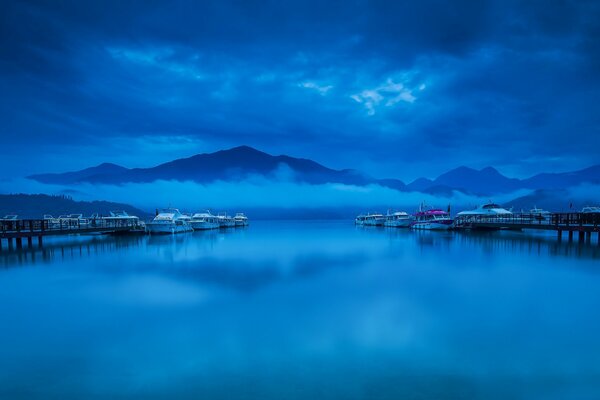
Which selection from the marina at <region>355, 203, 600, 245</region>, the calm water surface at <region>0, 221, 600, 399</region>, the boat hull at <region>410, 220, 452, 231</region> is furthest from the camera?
the boat hull at <region>410, 220, 452, 231</region>

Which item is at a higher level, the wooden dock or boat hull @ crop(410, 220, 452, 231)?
the wooden dock

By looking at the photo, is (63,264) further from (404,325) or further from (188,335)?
(404,325)

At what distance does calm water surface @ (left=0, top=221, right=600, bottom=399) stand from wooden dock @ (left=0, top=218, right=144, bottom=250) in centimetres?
1746

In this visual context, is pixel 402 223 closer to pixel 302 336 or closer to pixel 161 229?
pixel 161 229

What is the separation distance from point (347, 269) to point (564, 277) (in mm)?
11522

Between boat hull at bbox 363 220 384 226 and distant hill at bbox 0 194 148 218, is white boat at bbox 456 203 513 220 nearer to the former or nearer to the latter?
boat hull at bbox 363 220 384 226

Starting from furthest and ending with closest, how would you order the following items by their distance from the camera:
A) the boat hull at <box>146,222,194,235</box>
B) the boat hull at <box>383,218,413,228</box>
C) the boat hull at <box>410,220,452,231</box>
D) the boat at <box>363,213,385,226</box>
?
the boat at <box>363,213,385,226</box>, the boat hull at <box>383,218,413,228</box>, the boat hull at <box>410,220,452,231</box>, the boat hull at <box>146,222,194,235</box>

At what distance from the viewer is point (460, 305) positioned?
12.5 metres

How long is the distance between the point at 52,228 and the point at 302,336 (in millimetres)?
43993

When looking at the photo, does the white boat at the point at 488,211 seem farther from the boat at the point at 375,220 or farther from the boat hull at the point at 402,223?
the boat at the point at 375,220

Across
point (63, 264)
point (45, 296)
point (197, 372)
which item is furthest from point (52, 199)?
point (197, 372)

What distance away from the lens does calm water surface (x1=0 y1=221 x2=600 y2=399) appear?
6695 millimetres

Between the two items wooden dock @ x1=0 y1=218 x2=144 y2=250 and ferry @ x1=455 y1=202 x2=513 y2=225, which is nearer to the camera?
wooden dock @ x1=0 y1=218 x2=144 y2=250

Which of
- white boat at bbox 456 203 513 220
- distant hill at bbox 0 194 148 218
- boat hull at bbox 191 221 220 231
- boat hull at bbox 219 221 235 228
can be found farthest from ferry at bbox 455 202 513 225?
distant hill at bbox 0 194 148 218
